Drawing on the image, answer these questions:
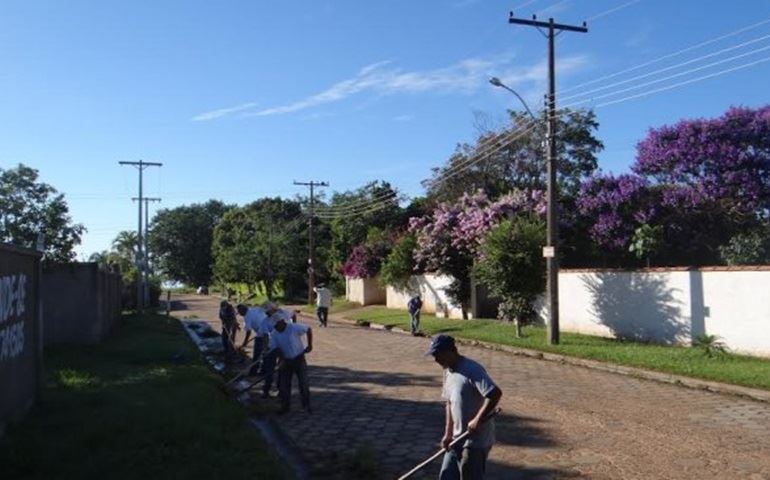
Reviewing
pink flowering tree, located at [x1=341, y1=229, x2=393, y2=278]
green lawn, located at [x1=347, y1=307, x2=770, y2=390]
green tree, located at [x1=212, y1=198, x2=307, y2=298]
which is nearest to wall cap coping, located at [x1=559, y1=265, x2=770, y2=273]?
green lawn, located at [x1=347, y1=307, x2=770, y2=390]

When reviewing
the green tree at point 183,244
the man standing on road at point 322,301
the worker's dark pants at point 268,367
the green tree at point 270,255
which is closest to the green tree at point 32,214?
the man standing on road at point 322,301

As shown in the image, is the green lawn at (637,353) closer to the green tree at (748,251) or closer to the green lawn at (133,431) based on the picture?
the green tree at (748,251)

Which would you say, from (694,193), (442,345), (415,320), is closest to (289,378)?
(442,345)

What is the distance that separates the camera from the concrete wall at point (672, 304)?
16.8 m

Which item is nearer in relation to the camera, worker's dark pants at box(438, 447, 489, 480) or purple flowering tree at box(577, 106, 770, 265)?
worker's dark pants at box(438, 447, 489, 480)

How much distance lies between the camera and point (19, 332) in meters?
10.3

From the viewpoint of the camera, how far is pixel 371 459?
26.4ft

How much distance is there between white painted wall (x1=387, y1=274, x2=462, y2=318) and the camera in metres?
33.8

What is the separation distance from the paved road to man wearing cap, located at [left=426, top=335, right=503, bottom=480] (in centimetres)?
219

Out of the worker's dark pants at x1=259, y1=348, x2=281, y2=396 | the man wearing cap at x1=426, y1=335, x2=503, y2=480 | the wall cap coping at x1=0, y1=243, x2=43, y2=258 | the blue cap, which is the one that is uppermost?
the wall cap coping at x1=0, y1=243, x2=43, y2=258

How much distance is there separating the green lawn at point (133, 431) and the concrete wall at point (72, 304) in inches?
192

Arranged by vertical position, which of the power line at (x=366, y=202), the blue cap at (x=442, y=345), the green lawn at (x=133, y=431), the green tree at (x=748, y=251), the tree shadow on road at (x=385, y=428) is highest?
the power line at (x=366, y=202)

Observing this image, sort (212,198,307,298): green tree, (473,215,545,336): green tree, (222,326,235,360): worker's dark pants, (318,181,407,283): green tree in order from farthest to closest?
1. (212,198,307,298): green tree
2. (318,181,407,283): green tree
3. (473,215,545,336): green tree
4. (222,326,235,360): worker's dark pants

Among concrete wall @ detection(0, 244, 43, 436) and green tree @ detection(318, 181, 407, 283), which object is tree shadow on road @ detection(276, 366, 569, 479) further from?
green tree @ detection(318, 181, 407, 283)
